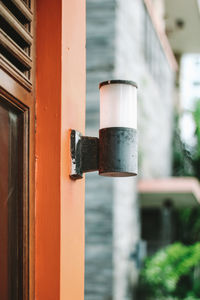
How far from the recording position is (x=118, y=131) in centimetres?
217

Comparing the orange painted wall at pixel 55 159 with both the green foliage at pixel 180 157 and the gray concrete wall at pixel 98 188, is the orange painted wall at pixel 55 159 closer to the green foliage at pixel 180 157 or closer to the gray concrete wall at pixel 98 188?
the gray concrete wall at pixel 98 188

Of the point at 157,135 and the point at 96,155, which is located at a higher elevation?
the point at 157,135

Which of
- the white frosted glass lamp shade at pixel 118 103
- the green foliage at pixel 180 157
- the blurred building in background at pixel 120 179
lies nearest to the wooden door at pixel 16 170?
the white frosted glass lamp shade at pixel 118 103

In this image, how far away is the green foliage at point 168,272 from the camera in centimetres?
823

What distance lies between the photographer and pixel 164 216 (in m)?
10.8

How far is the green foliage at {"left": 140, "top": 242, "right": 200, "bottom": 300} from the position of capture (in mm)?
8227

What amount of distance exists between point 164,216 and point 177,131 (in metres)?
3.76

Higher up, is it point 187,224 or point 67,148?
point 67,148

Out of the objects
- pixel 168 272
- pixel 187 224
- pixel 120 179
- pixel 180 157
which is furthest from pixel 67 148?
pixel 180 157

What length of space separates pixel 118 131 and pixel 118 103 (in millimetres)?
120

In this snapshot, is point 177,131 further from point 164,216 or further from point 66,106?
point 66,106

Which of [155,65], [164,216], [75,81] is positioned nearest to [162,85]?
[155,65]

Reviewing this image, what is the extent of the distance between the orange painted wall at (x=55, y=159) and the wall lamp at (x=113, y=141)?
0.08 metres

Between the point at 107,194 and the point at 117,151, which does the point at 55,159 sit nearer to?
the point at 117,151
